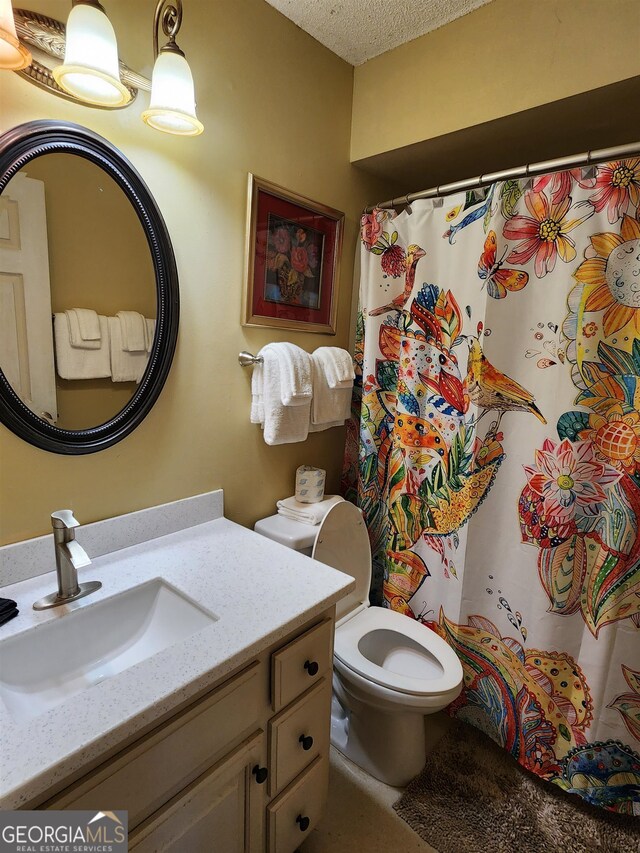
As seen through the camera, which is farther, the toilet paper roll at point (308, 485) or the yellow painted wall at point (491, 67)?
the toilet paper roll at point (308, 485)

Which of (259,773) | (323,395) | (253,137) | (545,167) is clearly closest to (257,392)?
(323,395)

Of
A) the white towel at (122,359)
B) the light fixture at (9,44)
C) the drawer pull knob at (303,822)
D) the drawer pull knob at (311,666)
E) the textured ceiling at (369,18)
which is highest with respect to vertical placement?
the textured ceiling at (369,18)

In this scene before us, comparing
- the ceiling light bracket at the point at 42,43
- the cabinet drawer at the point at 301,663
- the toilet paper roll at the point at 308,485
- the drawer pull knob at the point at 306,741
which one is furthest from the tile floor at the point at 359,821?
the ceiling light bracket at the point at 42,43

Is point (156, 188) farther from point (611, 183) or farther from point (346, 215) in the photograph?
point (611, 183)

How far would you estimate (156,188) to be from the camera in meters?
1.20

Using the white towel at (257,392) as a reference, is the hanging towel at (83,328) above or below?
above

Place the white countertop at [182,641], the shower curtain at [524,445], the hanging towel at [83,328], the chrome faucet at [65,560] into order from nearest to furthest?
the white countertop at [182,641] < the chrome faucet at [65,560] < the hanging towel at [83,328] < the shower curtain at [524,445]

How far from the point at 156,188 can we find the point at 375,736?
6.03 ft

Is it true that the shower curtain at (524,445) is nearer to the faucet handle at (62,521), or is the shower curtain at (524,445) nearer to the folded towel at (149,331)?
the folded towel at (149,331)

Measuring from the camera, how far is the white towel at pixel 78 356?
1054mm

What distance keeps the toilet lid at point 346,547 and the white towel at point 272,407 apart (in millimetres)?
327

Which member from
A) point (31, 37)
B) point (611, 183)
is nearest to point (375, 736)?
point (611, 183)

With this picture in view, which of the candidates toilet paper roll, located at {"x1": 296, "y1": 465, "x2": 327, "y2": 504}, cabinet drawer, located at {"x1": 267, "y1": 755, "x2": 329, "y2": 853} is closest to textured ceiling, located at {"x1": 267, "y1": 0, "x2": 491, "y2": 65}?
toilet paper roll, located at {"x1": 296, "y1": 465, "x2": 327, "y2": 504}

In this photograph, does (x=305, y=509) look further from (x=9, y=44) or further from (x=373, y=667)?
(x=9, y=44)
